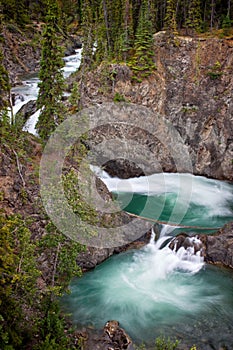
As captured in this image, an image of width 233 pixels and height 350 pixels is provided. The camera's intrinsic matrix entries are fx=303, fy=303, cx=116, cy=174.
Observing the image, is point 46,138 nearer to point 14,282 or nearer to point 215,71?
point 14,282

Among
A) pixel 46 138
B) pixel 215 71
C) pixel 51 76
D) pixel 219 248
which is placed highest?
pixel 51 76

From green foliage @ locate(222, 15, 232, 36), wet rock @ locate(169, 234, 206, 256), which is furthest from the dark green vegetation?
wet rock @ locate(169, 234, 206, 256)

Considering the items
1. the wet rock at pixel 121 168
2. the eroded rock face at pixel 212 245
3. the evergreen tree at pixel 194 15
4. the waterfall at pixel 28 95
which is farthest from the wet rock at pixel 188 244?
the evergreen tree at pixel 194 15

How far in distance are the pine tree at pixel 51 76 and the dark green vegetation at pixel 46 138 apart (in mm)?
62

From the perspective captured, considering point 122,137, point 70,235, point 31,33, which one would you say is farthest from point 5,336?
point 31,33

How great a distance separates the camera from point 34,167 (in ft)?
70.6

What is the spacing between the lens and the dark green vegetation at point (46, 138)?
443 inches

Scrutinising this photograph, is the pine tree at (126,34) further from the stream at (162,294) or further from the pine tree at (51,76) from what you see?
the stream at (162,294)

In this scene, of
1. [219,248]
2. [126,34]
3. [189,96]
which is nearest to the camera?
[219,248]

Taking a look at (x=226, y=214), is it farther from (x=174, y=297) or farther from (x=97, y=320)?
(x=97, y=320)

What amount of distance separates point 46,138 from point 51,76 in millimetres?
4495

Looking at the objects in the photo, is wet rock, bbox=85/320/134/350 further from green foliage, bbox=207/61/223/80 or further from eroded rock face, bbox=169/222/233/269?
green foliage, bbox=207/61/223/80

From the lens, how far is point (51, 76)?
21.7 meters

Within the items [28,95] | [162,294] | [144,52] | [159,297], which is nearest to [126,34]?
[144,52]
